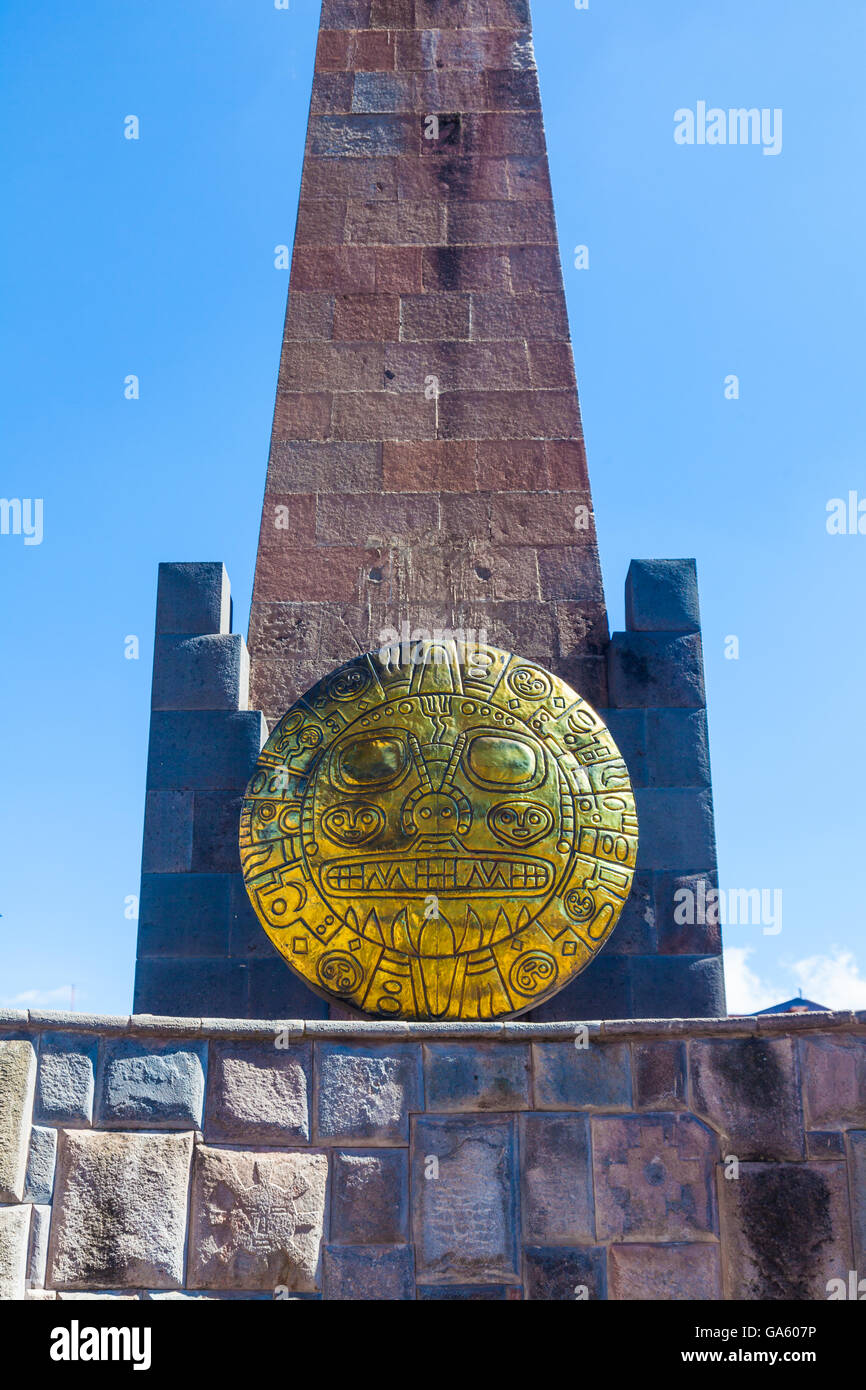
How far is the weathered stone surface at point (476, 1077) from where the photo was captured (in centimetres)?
413

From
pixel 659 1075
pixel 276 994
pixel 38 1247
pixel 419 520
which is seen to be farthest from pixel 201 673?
pixel 659 1075

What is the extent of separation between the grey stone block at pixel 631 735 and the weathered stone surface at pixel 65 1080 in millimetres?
2743

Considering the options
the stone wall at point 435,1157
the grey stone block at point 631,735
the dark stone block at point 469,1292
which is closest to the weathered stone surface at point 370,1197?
the stone wall at point 435,1157

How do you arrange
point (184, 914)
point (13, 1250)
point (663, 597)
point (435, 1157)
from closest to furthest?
point (13, 1250) → point (435, 1157) → point (184, 914) → point (663, 597)

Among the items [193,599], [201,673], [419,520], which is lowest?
[201,673]

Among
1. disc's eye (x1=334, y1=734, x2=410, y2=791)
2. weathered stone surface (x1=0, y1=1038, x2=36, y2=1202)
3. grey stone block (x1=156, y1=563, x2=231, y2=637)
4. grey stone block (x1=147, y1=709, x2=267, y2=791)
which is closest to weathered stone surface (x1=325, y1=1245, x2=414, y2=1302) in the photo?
weathered stone surface (x1=0, y1=1038, x2=36, y2=1202)

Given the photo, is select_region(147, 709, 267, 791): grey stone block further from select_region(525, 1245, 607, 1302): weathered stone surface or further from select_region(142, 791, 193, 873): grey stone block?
select_region(525, 1245, 607, 1302): weathered stone surface

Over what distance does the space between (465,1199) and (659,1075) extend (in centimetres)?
72

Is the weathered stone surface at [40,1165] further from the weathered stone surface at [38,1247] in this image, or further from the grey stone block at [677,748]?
the grey stone block at [677,748]

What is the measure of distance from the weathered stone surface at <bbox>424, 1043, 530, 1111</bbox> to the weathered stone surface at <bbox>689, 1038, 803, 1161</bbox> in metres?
0.55

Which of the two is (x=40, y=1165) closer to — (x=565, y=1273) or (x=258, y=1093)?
(x=258, y=1093)

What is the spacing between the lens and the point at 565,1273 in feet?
13.0
